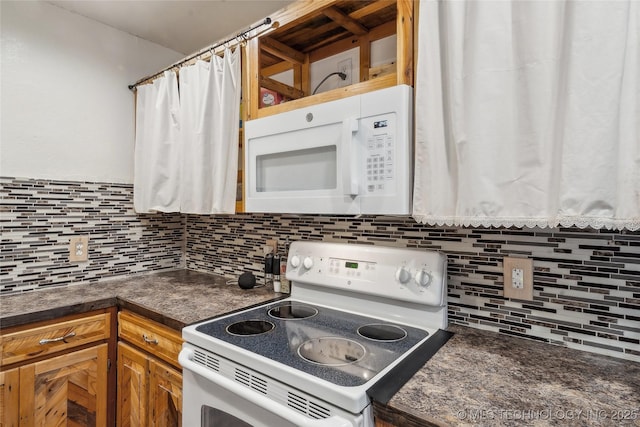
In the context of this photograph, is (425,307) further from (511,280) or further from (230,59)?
(230,59)

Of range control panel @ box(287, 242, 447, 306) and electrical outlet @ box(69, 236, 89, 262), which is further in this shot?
electrical outlet @ box(69, 236, 89, 262)

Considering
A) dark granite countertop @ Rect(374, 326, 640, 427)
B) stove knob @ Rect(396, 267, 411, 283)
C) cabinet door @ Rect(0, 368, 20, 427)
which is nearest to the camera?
dark granite countertop @ Rect(374, 326, 640, 427)

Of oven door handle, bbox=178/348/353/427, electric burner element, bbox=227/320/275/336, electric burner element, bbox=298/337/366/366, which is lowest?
oven door handle, bbox=178/348/353/427

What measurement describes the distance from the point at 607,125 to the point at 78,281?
7.77 feet

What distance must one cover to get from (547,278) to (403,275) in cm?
44

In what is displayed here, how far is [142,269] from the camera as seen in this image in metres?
2.22

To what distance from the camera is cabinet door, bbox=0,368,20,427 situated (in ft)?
4.38

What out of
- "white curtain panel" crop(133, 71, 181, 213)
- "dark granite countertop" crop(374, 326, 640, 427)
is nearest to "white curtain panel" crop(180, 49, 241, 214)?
"white curtain panel" crop(133, 71, 181, 213)

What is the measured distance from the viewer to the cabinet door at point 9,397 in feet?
4.38

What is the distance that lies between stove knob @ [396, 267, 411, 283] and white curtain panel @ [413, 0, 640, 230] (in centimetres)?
26

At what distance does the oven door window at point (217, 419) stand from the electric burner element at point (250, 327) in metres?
0.24

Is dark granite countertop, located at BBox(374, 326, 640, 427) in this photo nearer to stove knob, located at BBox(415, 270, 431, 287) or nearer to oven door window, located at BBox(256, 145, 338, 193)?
stove knob, located at BBox(415, 270, 431, 287)

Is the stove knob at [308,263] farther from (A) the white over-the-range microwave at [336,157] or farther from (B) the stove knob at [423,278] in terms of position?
(B) the stove knob at [423,278]

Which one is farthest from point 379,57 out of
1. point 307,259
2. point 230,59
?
point 307,259
